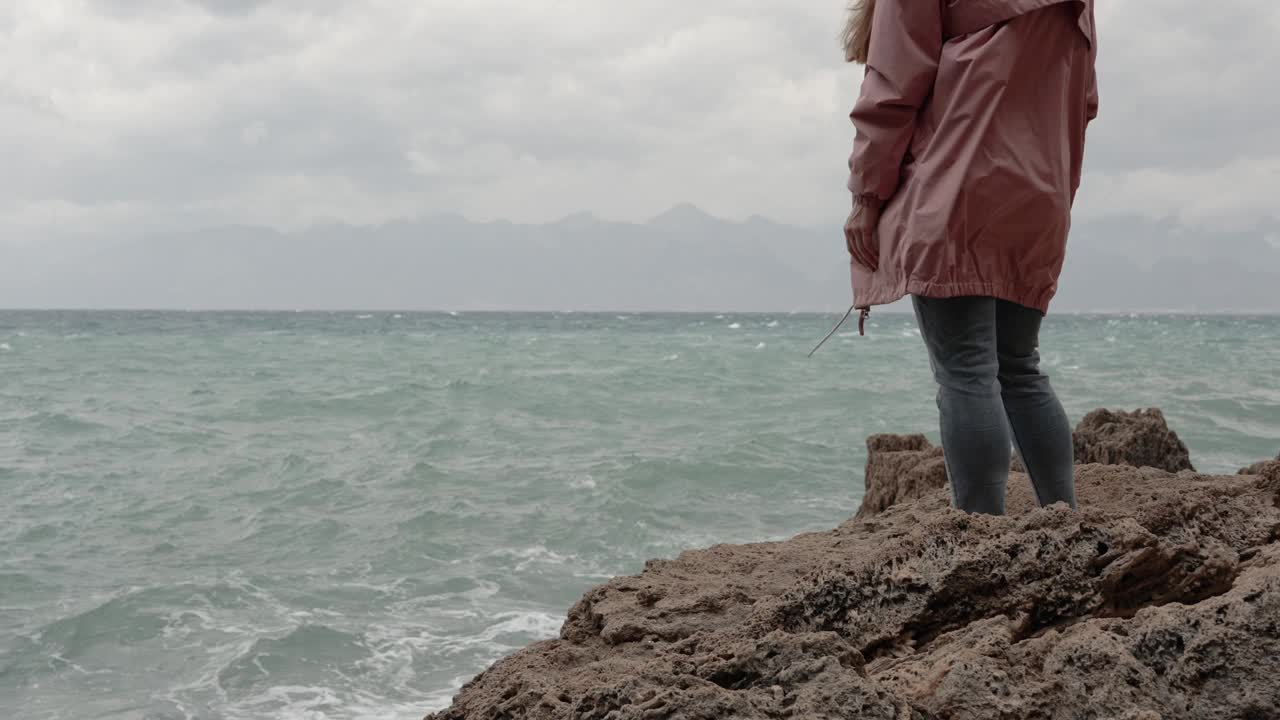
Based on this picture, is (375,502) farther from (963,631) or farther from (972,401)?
(963,631)

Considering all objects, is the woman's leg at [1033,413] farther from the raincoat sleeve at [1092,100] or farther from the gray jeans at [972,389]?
the raincoat sleeve at [1092,100]

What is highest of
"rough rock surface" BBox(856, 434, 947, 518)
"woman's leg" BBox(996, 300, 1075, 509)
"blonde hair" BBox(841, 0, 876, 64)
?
"blonde hair" BBox(841, 0, 876, 64)

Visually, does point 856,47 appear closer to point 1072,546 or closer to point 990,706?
point 1072,546

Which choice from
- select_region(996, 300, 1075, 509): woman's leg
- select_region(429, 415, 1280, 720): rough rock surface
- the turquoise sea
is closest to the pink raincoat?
select_region(996, 300, 1075, 509): woman's leg

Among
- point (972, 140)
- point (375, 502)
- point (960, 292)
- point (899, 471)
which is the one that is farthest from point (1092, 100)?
point (375, 502)

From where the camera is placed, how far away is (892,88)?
88.6 inches

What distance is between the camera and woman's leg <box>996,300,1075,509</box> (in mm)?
2434

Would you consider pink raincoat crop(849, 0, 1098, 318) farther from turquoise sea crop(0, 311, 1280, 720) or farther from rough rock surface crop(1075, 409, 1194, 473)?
turquoise sea crop(0, 311, 1280, 720)

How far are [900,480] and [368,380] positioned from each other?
14922 mm

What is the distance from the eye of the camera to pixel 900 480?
409 centimetres

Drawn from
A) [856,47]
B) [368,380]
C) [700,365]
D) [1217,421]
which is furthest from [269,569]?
[700,365]

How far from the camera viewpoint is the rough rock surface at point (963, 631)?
1456 mm

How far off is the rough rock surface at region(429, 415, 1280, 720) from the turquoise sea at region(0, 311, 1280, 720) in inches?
81.4

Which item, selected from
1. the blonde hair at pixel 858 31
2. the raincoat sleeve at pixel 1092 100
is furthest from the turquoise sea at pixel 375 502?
the raincoat sleeve at pixel 1092 100
